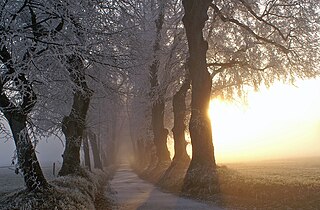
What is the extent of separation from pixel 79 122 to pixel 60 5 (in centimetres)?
919

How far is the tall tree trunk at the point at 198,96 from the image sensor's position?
53.8ft

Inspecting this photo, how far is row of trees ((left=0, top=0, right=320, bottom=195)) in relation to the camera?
26.1ft

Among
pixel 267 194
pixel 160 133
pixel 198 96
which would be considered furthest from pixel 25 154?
pixel 160 133

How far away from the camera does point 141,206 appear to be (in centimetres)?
1288

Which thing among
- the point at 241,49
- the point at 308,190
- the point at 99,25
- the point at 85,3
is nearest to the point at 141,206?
the point at 308,190

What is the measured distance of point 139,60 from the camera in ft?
45.4

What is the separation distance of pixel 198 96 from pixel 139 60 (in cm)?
437

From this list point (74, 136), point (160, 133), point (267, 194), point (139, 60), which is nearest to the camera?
point (267, 194)

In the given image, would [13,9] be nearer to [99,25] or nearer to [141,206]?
[99,25]

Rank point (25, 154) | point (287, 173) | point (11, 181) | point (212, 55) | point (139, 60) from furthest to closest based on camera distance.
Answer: point (11, 181)
point (212, 55)
point (287, 173)
point (139, 60)
point (25, 154)

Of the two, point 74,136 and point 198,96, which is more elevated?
point 198,96

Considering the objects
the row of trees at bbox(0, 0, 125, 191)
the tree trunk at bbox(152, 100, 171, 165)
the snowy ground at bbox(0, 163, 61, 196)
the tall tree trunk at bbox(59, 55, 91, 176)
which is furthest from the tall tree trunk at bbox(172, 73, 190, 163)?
the row of trees at bbox(0, 0, 125, 191)

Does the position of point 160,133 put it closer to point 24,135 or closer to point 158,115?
point 158,115

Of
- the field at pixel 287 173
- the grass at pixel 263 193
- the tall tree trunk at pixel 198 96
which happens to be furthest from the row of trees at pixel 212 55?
the field at pixel 287 173
